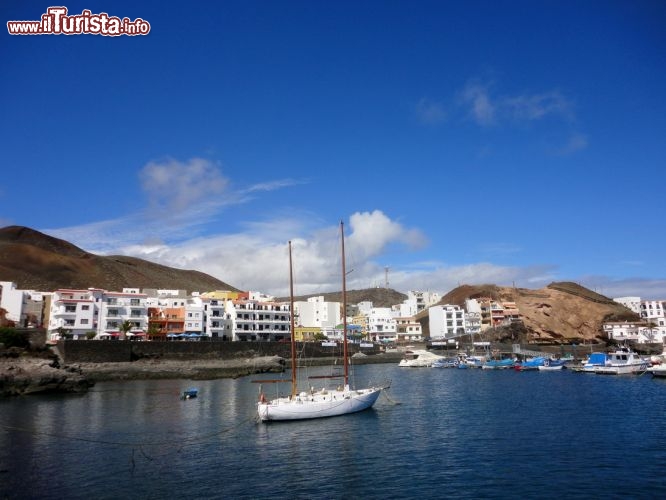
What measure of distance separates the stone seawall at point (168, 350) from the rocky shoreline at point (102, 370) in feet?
4.55

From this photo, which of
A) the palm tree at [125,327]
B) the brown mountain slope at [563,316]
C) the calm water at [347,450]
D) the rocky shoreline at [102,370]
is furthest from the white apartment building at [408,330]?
the calm water at [347,450]

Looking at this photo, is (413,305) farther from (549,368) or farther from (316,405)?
(316,405)

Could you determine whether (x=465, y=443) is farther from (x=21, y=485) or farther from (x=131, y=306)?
(x=131, y=306)

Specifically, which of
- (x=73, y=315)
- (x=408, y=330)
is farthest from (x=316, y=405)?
(x=408, y=330)

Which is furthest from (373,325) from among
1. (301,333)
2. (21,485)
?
(21,485)

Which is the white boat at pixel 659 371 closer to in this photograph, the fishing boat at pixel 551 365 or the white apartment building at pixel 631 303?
the fishing boat at pixel 551 365

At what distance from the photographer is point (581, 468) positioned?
23.5m

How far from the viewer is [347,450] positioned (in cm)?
2803

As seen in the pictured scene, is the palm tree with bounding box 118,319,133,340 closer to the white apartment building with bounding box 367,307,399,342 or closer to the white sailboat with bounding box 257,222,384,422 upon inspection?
the white sailboat with bounding box 257,222,384,422

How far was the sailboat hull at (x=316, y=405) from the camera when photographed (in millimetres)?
36312

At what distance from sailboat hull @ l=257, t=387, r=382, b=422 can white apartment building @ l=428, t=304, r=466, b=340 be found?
105935 mm

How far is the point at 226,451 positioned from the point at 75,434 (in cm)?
1214

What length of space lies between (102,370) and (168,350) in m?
14.4

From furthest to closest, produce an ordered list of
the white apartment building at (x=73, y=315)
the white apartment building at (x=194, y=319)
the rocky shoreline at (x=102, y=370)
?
the white apartment building at (x=194, y=319) → the white apartment building at (x=73, y=315) → the rocky shoreline at (x=102, y=370)
